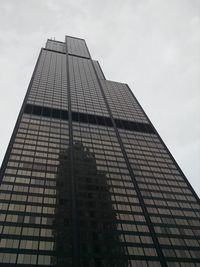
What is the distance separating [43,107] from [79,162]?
36069 mm

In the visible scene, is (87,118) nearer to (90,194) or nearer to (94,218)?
(90,194)

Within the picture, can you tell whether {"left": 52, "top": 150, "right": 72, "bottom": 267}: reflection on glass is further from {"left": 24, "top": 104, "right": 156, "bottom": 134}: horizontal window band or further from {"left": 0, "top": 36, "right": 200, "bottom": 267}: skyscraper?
{"left": 24, "top": 104, "right": 156, "bottom": 134}: horizontal window band

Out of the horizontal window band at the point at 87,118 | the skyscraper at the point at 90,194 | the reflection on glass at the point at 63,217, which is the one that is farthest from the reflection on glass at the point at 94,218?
the horizontal window band at the point at 87,118

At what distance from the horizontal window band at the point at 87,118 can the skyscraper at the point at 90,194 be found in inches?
16.1

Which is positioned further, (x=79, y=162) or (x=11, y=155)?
(x=79, y=162)

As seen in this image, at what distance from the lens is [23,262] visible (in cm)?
5947

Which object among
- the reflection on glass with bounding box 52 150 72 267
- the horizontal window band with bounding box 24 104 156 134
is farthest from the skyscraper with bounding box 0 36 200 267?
the horizontal window band with bounding box 24 104 156 134

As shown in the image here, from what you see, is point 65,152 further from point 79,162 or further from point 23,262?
point 23,262

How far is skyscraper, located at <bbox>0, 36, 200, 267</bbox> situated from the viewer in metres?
65.6

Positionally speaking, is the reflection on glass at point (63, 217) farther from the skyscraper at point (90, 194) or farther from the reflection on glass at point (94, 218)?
the reflection on glass at point (94, 218)

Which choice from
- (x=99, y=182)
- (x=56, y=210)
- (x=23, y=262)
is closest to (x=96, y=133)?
(x=99, y=182)

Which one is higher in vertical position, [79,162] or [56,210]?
[79,162]

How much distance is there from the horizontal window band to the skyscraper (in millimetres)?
408

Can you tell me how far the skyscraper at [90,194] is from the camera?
65562 millimetres
